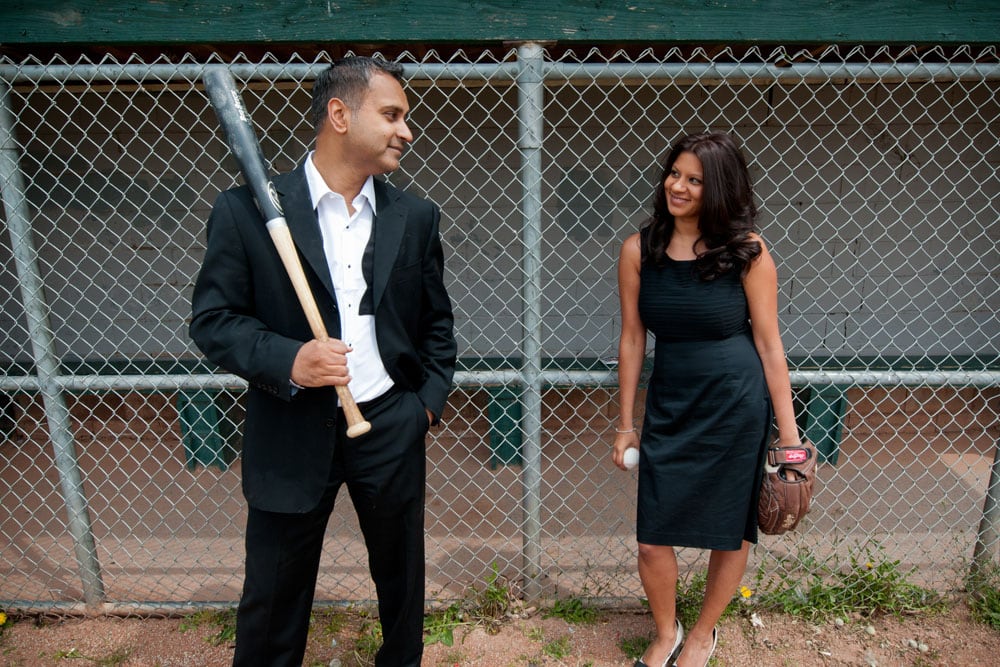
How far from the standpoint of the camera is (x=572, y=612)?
2770 millimetres

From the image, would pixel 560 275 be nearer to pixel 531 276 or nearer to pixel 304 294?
pixel 531 276

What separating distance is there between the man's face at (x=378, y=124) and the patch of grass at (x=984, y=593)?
2.76m

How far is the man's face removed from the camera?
1781mm

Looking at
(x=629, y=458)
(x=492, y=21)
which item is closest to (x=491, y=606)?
(x=629, y=458)

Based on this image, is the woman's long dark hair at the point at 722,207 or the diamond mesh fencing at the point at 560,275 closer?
the woman's long dark hair at the point at 722,207

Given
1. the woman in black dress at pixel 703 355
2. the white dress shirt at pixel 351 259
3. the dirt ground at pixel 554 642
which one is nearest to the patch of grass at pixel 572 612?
the dirt ground at pixel 554 642

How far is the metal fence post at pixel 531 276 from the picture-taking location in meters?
2.27

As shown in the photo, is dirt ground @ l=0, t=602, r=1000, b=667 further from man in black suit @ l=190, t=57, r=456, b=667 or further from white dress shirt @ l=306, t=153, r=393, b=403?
white dress shirt @ l=306, t=153, r=393, b=403

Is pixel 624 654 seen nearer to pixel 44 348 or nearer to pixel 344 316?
pixel 344 316

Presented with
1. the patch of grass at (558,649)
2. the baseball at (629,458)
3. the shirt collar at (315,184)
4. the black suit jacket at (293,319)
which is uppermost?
the shirt collar at (315,184)

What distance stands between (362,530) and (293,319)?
2.21 ft

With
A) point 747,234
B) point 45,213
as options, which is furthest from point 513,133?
point 45,213

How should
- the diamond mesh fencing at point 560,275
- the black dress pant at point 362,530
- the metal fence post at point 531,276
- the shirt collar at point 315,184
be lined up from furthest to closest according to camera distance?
the diamond mesh fencing at point 560,275, the metal fence post at point 531,276, the black dress pant at point 362,530, the shirt collar at point 315,184

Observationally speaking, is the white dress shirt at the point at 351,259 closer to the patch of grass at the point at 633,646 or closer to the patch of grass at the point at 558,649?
the patch of grass at the point at 558,649
